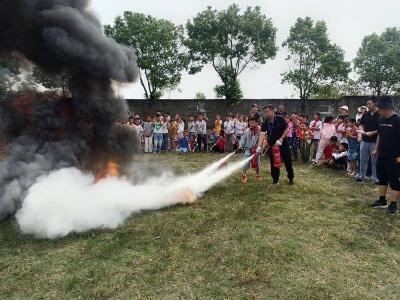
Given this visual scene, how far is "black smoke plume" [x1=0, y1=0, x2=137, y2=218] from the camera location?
376 inches

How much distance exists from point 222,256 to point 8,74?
9.27 m

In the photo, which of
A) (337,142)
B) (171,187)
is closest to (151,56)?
(337,142)

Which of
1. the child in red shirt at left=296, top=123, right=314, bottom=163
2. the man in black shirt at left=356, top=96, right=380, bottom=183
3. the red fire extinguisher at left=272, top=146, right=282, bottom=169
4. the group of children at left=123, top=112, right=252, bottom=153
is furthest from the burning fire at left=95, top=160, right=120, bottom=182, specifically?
the group of children at left=123, top=112, right=252, bottom=153

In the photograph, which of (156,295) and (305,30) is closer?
(156,295)

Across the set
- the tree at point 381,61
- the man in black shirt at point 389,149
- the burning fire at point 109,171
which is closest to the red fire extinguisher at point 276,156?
the man in black shirt at point 389,149

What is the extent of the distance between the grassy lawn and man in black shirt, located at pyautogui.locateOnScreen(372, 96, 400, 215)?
689 millimetres

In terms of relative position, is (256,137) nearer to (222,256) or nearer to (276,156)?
(276,156)

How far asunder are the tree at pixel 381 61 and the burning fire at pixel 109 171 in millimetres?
34079

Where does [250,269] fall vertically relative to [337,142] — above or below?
below

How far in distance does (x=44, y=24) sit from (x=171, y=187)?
17.9 feet

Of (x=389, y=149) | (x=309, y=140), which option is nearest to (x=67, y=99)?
(x=389, y=149)

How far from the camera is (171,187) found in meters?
9.38

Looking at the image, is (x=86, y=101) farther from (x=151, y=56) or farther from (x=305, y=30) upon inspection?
(x=305, y=30)

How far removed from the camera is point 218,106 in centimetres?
3509
